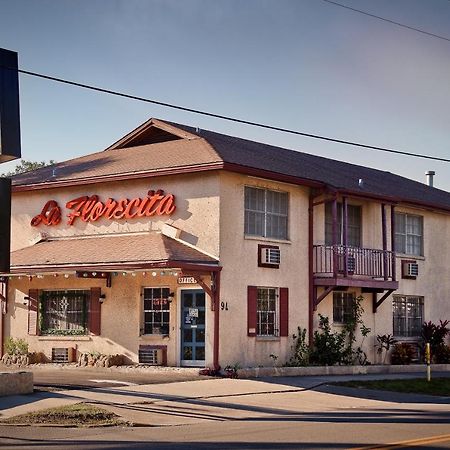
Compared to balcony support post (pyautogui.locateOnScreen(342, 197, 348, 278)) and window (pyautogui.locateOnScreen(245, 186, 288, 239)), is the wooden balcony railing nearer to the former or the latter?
balcony support post (pyautogui.locateOnScreen(342, 197, 348, 278))

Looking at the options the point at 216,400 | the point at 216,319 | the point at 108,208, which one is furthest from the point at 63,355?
the point at 216,400

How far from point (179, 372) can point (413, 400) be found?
6.59 m

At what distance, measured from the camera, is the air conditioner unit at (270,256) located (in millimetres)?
25953

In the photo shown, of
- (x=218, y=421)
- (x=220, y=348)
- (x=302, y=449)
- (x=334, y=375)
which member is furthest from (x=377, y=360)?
(x=302, y=449)

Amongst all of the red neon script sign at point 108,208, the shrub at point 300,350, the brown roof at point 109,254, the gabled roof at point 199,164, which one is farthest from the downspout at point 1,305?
the shrub at point 300,350

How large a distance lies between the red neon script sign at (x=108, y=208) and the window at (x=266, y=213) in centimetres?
227

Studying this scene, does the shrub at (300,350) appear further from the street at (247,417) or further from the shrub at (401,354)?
the shrub at (401,354)

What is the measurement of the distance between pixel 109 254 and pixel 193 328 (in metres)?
3.22

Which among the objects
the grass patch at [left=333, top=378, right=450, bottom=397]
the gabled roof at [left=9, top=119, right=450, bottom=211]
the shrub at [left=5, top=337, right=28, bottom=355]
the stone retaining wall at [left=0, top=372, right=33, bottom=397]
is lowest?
the grass patch at [left=333, top=378, right=450, bottom=397]

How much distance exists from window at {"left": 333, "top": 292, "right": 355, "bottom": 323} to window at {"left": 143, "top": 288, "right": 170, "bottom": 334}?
619 cm

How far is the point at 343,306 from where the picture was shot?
96.2ft

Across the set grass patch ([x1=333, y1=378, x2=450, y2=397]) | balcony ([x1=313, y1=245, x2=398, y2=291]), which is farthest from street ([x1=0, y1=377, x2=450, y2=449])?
balcony ([x1=313, y1=245, x2=398, y2=291])

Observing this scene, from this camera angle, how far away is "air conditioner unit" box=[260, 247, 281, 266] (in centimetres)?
2595

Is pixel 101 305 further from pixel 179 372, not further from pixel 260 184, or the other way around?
pixel 260 184
